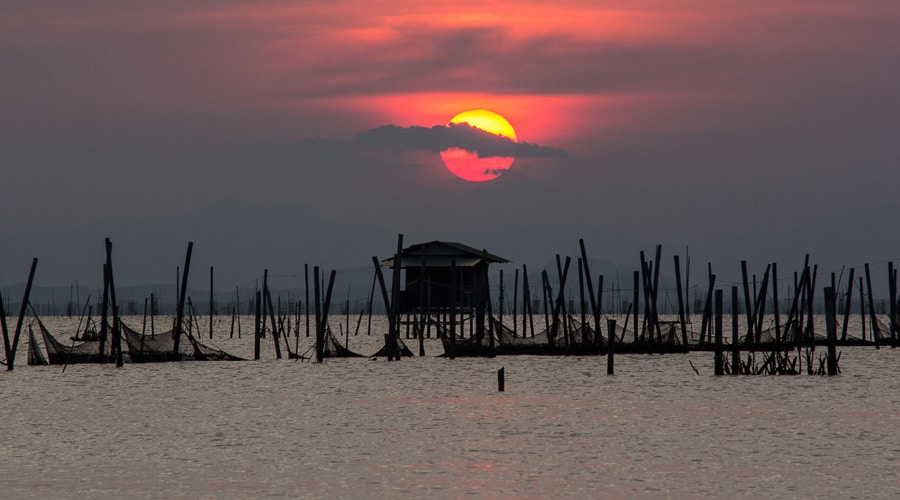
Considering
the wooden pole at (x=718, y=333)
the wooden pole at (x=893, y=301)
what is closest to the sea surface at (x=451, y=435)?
the wooden pole at (x=718, y=333)

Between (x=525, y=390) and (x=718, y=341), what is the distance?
601cm

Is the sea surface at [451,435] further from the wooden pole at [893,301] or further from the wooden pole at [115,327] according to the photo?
the wooden pole at [893,301]

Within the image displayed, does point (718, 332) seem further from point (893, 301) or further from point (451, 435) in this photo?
point (893, 301)

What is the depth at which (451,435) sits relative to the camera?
75.7ft

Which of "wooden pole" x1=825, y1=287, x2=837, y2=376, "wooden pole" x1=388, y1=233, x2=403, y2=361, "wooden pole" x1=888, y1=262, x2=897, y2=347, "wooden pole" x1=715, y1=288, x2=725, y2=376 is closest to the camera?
"wooden pole" x1=825, y1=287, x2=837, y2=376

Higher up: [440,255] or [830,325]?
[440,255]

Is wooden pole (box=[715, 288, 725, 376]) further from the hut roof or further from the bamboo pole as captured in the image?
the hut roof

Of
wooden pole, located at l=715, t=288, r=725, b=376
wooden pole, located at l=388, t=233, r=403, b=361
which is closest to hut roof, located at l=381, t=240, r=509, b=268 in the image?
wooden pole, located at l=388, t=233, r=403, b=361

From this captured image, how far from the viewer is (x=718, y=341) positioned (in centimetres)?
3484

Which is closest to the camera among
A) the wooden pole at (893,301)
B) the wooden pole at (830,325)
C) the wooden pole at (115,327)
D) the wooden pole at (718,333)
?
the wooden pole at (830,325)

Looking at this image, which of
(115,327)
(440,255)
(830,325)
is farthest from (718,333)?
(440,255)

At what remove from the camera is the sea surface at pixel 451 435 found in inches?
672

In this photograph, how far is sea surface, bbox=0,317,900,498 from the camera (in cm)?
1706

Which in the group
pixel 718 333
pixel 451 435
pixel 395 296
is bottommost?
pixel 451 435
